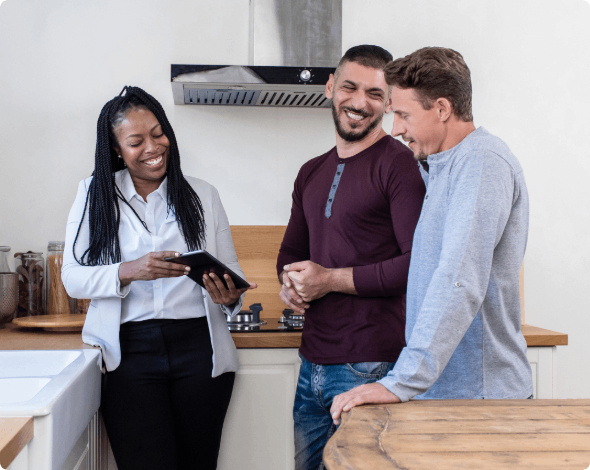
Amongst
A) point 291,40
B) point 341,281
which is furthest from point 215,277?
point 291,40

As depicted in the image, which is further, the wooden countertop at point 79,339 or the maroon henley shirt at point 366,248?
the wooden countertop at point 79,339

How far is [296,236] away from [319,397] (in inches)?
19.2

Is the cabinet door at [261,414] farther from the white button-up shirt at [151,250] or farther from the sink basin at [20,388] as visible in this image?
the sink basin at [20,388]

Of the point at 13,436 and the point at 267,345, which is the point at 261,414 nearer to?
the point at 267,345

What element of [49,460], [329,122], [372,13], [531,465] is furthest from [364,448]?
[372,13]

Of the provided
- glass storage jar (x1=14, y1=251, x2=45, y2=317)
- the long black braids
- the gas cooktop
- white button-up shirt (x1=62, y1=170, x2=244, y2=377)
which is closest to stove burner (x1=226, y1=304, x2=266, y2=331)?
the gas cooktop

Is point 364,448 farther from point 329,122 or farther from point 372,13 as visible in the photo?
point 372,13

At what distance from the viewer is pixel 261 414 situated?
6.23 feet

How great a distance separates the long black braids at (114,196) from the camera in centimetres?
161

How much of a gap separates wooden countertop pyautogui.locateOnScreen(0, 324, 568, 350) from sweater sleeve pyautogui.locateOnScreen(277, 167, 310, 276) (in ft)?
0.94

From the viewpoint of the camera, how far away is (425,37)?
255 cm

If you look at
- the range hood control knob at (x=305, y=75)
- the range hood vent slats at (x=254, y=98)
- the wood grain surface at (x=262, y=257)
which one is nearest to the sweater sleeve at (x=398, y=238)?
the range hood control knob at (x=305, y=75)

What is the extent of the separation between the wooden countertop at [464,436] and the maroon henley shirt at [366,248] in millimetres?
442

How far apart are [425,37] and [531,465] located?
7.25ft
